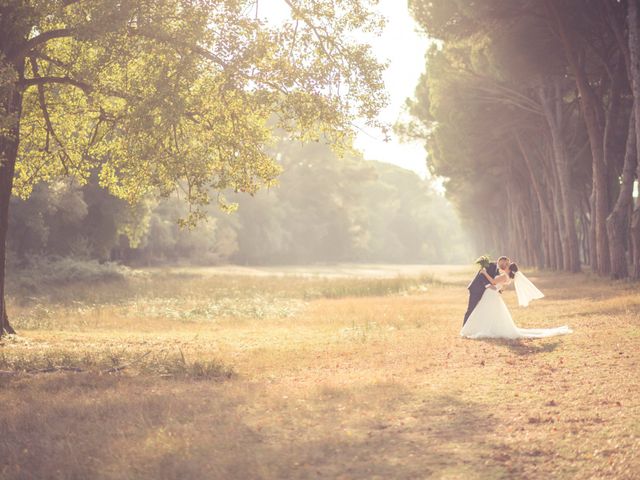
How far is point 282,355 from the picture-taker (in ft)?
43.7

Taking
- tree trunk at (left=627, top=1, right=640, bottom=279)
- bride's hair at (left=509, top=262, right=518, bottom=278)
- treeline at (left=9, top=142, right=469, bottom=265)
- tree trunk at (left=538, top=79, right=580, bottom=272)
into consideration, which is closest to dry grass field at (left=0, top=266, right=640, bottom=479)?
bride's hair at (left=509, top=262, right=518, bottom=278)

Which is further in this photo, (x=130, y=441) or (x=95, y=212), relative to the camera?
(x=95, y=212)

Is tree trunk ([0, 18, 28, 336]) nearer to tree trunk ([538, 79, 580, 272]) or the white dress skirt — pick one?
the white dress skirt

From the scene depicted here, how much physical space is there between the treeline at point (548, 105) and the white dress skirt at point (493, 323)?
36.8 ft

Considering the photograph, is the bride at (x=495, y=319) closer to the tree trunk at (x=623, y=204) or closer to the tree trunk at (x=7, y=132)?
the tree trunk at (x=7, y=132)

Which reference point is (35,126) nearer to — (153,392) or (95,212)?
(153,392)

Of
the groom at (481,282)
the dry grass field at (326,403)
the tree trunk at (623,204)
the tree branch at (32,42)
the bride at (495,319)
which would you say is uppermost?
the tree branch at (32,42)

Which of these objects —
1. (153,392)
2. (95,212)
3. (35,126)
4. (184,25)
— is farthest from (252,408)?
(95,212)

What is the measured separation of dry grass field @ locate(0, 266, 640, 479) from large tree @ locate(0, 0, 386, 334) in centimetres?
410

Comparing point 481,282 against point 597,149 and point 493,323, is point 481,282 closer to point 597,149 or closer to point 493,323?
point 493,323

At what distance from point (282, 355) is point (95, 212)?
2955cm

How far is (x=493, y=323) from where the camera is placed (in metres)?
15.0

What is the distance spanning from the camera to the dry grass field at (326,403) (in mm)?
6449

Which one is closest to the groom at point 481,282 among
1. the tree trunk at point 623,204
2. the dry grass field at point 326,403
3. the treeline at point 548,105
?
the dry grass field at point 326,403
